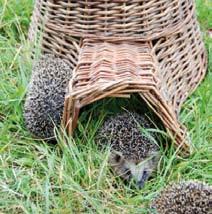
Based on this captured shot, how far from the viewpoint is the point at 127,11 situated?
2.81m

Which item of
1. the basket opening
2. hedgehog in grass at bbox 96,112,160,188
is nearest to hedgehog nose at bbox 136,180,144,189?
hedgehog in grass at bbox 96,112,160,188

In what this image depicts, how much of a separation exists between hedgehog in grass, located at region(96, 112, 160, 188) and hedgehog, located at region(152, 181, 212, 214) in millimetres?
225

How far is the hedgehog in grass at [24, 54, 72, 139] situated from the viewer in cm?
278

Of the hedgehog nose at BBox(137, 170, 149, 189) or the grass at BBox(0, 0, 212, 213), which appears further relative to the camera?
the hedgehog nose at BBox(137, 170, 149, 189)

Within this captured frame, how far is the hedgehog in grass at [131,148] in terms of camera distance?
2.62 metres

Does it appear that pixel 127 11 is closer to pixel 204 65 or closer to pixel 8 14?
pixel 204 65

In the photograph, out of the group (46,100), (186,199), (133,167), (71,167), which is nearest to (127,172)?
(133,167)

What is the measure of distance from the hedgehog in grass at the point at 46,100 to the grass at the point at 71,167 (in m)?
0.07

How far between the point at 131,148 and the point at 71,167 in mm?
254

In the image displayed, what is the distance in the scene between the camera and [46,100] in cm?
279

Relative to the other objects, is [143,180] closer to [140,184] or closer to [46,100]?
[140,184]

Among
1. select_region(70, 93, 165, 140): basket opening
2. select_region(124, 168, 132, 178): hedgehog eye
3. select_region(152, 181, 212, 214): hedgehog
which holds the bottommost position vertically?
select_region(124, 168, 132, 178): hedgehog eye

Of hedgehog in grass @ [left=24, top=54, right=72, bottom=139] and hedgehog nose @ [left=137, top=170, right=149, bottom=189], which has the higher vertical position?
hedgehog in grass @ [left=24, top=54, right=72, bottom=139]

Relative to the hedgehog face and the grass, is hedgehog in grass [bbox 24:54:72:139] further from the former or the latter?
the hedgehog face
